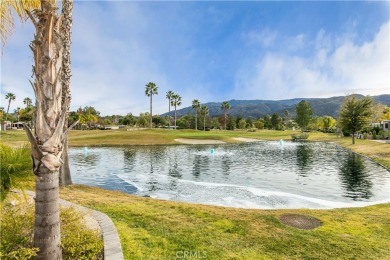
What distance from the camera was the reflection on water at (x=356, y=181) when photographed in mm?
16672

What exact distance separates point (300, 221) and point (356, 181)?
1366 cm

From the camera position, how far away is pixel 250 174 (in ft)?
78.2

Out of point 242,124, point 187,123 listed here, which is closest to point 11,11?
point 187,123

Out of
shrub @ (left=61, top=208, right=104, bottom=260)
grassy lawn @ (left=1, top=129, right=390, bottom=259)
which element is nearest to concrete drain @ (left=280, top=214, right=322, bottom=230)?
grassy lawn @ (left=1, top=129, right=390, bottom=259)

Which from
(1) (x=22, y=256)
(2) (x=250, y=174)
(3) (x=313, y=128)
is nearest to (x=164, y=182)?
(2) (x=250, y=174)

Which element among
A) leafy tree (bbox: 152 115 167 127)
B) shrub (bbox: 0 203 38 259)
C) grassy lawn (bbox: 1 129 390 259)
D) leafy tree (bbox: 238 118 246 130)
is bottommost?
grassy lawn (bbox: 1 129 390 259)

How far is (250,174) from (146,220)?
16.3 m

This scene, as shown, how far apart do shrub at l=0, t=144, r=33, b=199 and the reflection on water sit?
17.1 m

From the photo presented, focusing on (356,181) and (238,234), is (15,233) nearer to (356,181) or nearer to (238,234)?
(238,234)

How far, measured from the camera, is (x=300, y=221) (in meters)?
10.0

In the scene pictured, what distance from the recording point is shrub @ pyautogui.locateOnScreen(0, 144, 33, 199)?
589 centimetres

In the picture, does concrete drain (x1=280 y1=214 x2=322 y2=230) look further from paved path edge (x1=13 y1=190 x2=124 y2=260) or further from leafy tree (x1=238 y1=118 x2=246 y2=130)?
leafy tree (x1=238 y1=118 x2=246 y2=130)

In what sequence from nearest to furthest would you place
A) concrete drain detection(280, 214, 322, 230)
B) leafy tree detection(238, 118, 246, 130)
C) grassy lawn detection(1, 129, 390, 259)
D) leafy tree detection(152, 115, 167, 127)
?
grassy lawn detection(1, 129, 390, 259) < concrete drain detection(280, 214, 322, 230) < leafy tree detection(238, 118, 246, 130) < leafy tree detection(152, 115, 167, 127)

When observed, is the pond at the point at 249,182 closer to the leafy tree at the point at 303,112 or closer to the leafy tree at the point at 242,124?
the leafy tree at the point at 303,112
